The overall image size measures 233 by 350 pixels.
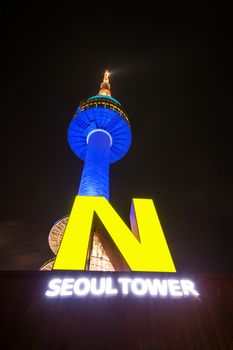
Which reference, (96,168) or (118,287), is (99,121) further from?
(118,287)

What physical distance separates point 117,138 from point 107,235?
129ft

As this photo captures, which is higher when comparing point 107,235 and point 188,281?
point 107,235

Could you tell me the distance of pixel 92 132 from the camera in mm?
45875

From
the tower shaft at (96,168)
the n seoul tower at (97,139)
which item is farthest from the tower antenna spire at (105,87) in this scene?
the tower shaft at (96,168)

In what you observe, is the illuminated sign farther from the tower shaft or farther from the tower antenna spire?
the tower antenna spire

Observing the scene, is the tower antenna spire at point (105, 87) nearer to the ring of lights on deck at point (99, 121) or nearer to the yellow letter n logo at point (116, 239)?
the ring of lights on deck at point (99, 121)

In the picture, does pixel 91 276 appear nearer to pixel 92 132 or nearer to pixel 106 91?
pixel 92 132

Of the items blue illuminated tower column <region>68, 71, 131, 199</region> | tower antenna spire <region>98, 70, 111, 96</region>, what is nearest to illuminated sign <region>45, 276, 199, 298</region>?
blue illuminated tower column <region>68, 71, 131, 199</region>

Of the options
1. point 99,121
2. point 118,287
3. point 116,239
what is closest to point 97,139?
point 99,121

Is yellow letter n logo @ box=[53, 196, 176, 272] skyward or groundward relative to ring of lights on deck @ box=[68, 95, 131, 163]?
groundward

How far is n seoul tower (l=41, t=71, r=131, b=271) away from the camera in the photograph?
114 feet

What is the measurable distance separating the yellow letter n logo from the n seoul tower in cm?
2015

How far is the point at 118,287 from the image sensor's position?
9.98 metres
